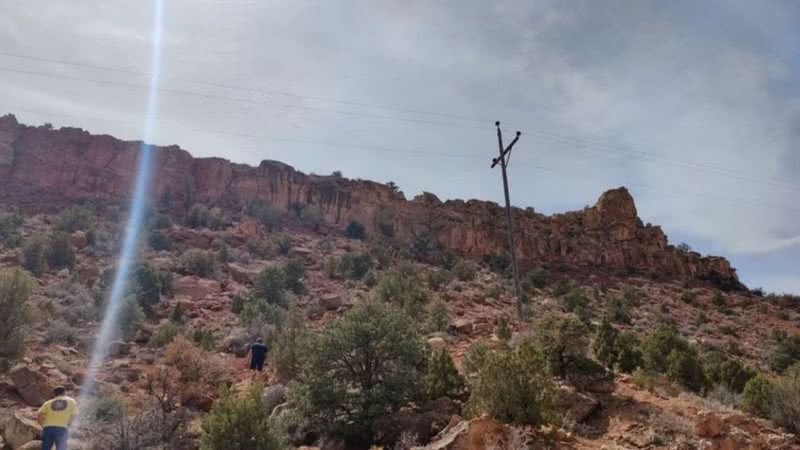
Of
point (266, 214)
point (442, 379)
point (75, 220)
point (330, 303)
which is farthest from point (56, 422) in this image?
point (266, 214)

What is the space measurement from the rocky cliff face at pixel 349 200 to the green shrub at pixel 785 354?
2665 centimetres

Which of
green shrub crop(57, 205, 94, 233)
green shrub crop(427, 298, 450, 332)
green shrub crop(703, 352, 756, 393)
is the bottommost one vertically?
green shrub crop(703, 352, 756, 393)

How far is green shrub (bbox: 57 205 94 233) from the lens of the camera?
3273 centimetres

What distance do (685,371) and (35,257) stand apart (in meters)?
27.1

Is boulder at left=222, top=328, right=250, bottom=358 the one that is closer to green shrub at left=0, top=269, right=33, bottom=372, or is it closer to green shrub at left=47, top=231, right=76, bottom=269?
green shrub at left=0, top=269, right=33, bottom=372

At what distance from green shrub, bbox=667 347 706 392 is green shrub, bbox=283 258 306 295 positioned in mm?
17996

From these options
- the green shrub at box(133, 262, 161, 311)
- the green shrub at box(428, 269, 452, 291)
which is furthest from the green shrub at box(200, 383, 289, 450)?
the green shrub at box(428, 269, 452, 291)

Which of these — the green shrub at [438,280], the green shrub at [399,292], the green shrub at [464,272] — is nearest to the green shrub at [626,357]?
the green shrub at [399,292]

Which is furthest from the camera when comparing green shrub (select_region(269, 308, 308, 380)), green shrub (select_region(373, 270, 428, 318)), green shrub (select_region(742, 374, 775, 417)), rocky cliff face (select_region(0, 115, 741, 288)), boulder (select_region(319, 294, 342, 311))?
rocky cliff face (select_region(0, 115, 741, 288))

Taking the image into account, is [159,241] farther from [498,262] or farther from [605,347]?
[605,347]

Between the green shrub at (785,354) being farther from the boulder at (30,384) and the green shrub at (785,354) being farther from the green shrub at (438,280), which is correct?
the boulder at (30,384)

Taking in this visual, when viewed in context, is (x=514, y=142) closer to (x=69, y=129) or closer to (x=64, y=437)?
(x=64, y=437)

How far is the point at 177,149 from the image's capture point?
4859 centimetres

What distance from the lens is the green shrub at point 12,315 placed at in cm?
1130
